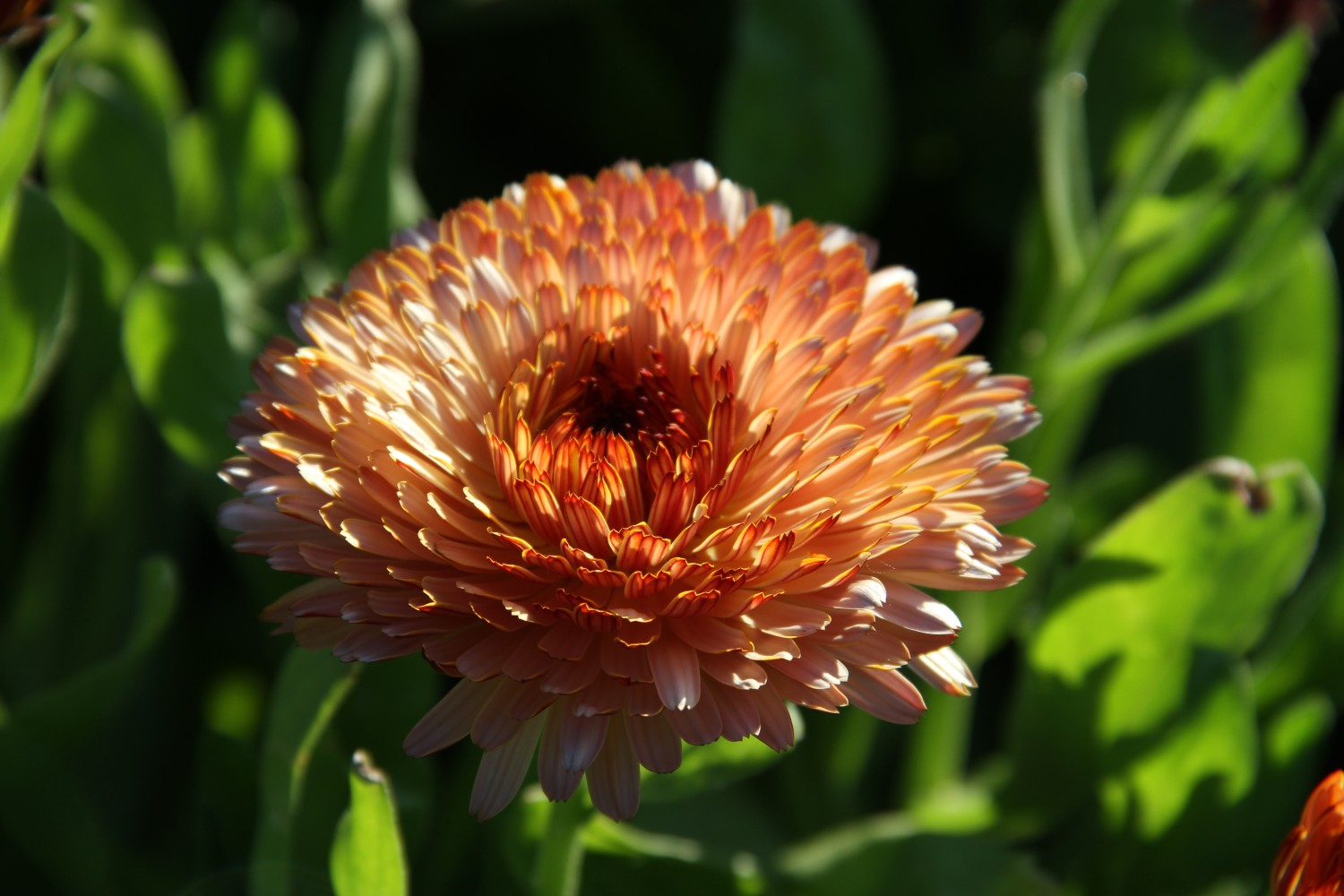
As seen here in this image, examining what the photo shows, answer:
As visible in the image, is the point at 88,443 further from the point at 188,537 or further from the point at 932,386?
the point at 932,386

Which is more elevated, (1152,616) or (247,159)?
(247,159)

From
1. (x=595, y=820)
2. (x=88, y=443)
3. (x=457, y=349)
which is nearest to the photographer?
(x=457, y=349)

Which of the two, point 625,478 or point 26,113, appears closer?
point 625,478

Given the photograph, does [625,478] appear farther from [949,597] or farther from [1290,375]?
[1290,375]

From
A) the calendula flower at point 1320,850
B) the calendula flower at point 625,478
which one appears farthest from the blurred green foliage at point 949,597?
the calendula flower at point 1320,850

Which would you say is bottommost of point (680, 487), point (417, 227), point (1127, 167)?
point (680, 487)

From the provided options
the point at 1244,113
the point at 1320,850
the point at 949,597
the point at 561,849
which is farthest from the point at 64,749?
the point at 1244,113

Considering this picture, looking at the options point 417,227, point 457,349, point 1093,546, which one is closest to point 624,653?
point 457,349
